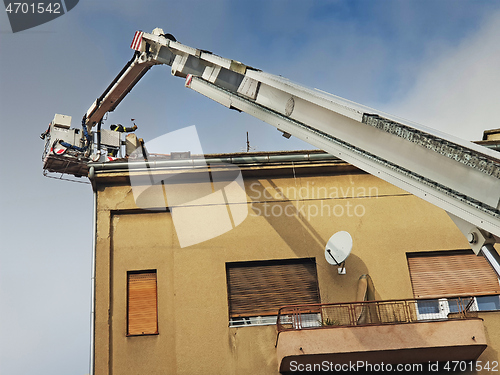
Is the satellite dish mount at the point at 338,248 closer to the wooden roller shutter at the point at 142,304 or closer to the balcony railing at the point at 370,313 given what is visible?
the balcony railing at the point at 370,313

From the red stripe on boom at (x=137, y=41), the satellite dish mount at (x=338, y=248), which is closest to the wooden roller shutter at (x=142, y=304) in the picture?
the satellite dish mount at (x=338, y=248)

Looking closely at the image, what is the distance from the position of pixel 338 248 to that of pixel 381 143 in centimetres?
685

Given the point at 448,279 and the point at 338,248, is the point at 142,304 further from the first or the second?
the point at 448,279

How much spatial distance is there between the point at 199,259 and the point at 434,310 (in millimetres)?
6031

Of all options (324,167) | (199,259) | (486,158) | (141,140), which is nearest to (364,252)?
(324,167)

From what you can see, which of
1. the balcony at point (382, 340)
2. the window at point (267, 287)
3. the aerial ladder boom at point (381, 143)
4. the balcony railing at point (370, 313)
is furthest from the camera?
the window at point (267, 287)

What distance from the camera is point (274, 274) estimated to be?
14500mm

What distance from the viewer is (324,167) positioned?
15.3m

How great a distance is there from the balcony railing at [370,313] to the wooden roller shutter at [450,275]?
501 mm

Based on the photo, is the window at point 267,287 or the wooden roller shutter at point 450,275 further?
the wooden roller shutter at point 450,275

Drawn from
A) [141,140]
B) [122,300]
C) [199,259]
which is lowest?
[122,300]

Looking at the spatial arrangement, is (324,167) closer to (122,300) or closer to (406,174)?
(122,300)

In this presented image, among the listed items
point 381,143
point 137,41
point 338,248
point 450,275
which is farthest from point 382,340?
point 137,41

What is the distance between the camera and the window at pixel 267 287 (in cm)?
1405
